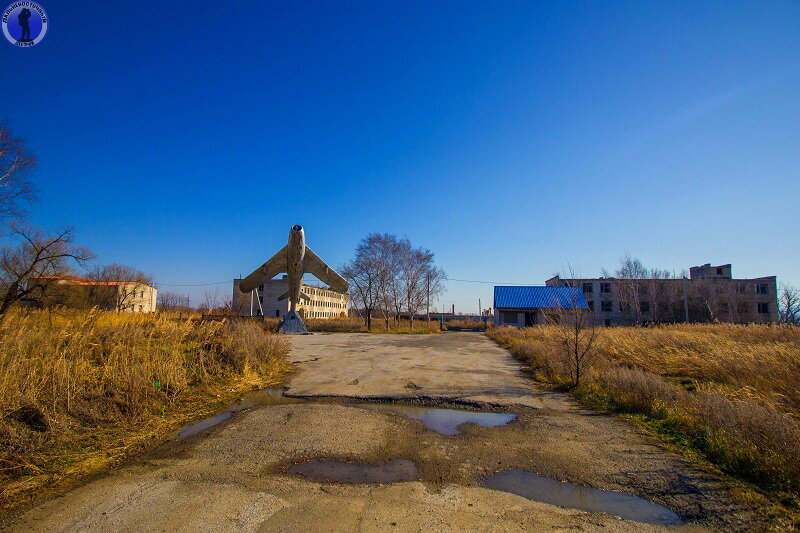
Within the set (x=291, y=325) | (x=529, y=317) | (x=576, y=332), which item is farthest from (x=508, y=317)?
(x=576, y=332)

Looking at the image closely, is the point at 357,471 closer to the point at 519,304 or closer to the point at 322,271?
the point at 322,271

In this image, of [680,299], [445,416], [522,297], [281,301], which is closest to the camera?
[445,416]

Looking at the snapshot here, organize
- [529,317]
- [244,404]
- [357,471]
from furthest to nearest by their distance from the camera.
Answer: [529,317] → [244,404] → [357,471]

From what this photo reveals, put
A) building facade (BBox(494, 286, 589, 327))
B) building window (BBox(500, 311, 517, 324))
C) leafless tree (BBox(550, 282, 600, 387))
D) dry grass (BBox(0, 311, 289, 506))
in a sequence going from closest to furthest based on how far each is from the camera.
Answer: dry grass (BBox(0, 311, 289, 506))
leafless tree (BBox(550, 282, 600, 387))
building facade (BBox(494, 286, 589, 327))
building window (BBox(500, 311, 517, 324))

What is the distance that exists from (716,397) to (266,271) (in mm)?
20914

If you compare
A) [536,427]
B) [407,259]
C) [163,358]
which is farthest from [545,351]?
[407,259]

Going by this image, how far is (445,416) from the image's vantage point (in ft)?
19.6

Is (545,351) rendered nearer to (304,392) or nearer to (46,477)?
(304,392)

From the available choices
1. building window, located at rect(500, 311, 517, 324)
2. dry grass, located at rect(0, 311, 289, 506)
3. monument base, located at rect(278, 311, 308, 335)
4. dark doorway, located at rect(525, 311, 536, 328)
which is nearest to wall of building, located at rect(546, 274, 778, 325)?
dark doorway, located at rect(525, 311, 536, 328)

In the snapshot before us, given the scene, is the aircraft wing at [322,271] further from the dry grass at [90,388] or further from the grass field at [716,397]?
the dry grass at [90,388]

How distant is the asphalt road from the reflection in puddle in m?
0.24

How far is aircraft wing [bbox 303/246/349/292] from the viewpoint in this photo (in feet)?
70.0

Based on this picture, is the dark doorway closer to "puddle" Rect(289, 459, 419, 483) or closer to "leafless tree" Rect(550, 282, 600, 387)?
"leafless tree" Rect(550, 282, 600, 387)

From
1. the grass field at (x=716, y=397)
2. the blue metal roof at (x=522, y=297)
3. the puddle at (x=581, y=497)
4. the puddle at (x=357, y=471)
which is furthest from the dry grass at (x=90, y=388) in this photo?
the blue metal roof at (x=522, y=297)
